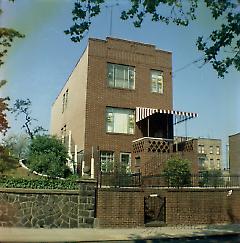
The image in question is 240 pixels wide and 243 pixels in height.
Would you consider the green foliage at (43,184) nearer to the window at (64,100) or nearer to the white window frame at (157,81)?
the white window frame at (157,81)

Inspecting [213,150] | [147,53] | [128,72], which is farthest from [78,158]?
[213,150]

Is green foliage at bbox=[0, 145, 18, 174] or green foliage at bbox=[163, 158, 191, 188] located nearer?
green foliage at bbox=[0, 145, 18, 174]

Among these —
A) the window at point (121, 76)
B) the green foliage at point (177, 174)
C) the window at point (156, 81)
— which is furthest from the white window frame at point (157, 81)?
the green foliage at point (177, 174)

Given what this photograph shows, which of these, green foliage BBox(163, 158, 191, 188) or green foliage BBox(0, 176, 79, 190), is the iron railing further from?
green foliage BBox(0, 176, 79, 190)

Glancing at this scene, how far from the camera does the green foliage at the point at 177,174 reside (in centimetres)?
1591

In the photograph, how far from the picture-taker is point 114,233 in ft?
40.5

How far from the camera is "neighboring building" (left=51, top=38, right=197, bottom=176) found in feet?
69.2

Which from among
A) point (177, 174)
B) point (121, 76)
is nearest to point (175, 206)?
point (177, 174)

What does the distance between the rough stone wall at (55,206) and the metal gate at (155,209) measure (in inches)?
89.1

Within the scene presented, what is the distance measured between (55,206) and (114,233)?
7.37 feet

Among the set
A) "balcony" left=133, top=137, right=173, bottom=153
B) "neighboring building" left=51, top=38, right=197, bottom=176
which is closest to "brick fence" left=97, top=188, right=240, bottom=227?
"balcony" left=133, top=137, right=173, bottom=153

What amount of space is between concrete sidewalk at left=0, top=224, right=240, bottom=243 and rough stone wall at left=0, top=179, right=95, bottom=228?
0.46 meters

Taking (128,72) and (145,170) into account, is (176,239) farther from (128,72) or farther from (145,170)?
(128,72)

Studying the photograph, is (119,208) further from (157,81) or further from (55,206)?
(157,81)
